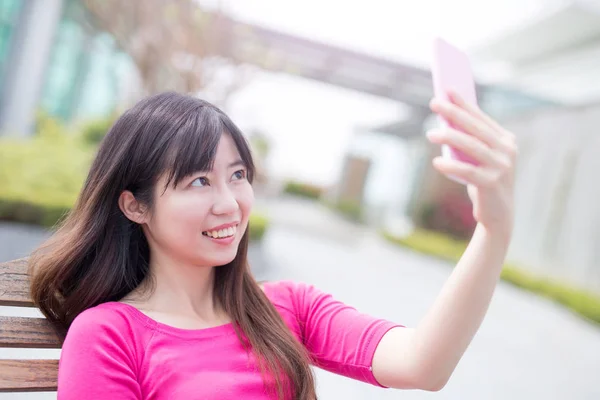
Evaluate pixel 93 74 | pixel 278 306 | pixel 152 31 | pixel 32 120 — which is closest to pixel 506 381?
pixel 278 306

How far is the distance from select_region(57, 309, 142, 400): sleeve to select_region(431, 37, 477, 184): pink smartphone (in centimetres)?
70

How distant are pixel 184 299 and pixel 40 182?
5.24 meters

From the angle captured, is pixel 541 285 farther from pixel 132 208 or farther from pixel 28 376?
pixel 28 376

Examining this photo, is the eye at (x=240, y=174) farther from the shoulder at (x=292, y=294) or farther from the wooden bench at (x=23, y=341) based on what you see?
the wooden bench at (x=23, y=341)

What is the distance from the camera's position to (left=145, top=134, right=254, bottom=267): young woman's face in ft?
4.01

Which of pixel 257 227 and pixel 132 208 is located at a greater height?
pixel 132 208

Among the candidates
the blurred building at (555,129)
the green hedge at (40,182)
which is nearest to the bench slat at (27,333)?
the green hedge at (40,182)

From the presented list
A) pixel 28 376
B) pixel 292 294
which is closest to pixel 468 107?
pixel 292 294

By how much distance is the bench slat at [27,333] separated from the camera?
3.94 feet

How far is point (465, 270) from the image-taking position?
1008 millimetres

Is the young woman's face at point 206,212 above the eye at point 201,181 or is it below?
below

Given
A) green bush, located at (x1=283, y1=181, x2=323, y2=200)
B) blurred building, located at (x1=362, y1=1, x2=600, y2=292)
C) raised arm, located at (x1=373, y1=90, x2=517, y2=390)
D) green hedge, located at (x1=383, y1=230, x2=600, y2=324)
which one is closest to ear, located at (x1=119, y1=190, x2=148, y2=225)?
raised arm, located at (x1=373, y1=90, x2=517, y2=390)

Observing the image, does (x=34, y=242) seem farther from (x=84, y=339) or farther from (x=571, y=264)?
(x=571, y=264)

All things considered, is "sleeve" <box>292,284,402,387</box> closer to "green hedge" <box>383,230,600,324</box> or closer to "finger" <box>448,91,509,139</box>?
"finger" <box>448,91,509,139</box>
